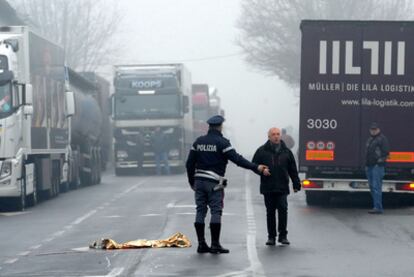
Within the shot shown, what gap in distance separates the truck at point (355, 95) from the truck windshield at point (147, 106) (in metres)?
19.7

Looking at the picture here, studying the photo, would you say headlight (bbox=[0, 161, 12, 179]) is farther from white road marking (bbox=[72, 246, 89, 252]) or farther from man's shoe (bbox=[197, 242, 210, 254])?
man's shoe (bbox=[197, 242, 210, 254])

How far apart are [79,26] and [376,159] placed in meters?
57.8

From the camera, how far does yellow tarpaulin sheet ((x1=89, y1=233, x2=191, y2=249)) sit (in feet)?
51.6

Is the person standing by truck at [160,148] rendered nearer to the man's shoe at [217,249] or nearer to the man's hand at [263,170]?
the man's hand at [263,170]

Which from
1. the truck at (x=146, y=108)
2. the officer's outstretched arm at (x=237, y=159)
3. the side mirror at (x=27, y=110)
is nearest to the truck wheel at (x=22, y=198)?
the side mirror at (x=27, y=110)

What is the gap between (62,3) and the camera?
77.2m

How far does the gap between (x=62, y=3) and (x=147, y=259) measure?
64.3 metres

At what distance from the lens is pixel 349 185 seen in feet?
77.4

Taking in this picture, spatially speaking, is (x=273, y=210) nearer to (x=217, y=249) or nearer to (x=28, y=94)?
(x=217, y=249)

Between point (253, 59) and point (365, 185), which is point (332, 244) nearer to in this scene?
point (365, 185)

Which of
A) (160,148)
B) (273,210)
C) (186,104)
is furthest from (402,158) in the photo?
(186,104)

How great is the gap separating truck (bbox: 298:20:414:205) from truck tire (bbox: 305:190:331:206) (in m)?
1.44

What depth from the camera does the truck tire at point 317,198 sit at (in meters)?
24.9

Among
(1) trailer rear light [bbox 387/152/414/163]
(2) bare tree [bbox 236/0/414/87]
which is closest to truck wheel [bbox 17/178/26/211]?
(1) trailer rear light [bbox 387/152/414/163]
